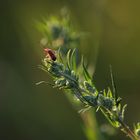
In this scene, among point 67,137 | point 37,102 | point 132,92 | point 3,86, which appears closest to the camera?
point 132,92

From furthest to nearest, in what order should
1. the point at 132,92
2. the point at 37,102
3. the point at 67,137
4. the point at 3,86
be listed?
the point at 3,86 < the point at 37,102 < the point at 67,137 < the point at 132,92

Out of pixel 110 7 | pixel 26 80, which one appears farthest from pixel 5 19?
pixel 110 7

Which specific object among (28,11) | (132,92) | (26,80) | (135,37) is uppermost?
(28,11)

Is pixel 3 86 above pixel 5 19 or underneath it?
underneath

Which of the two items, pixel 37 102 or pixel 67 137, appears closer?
pixel 67 137

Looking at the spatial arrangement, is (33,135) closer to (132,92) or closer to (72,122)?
(72,122)

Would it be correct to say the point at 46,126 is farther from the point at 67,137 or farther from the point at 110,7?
the point at 110,7
